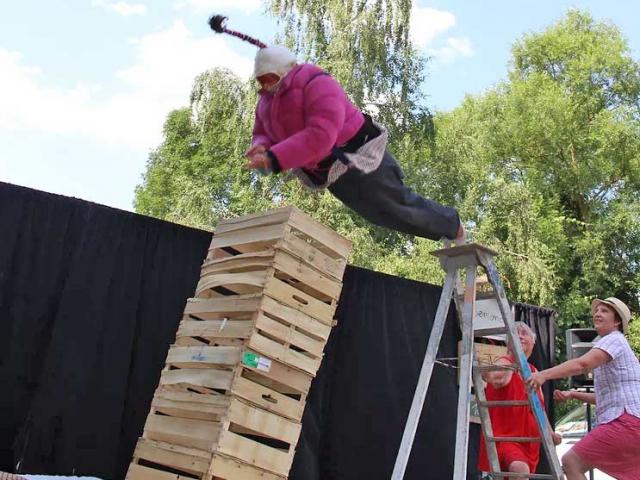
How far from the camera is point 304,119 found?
2.93 meters

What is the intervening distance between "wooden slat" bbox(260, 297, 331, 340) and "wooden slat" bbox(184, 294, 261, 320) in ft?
0.20

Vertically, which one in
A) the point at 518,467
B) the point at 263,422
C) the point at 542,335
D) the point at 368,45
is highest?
the point at 368,45

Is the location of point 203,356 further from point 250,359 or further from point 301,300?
point 301,300

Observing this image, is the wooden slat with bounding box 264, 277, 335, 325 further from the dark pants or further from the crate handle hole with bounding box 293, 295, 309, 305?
the dark pants

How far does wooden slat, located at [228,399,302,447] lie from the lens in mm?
3475

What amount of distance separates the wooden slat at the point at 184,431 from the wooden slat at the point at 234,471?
0.08 metres

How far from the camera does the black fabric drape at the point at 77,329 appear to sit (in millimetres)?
3980

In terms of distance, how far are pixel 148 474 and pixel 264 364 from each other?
77 centimetres

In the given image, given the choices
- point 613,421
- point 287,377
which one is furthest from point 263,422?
point 613,421

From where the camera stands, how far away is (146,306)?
4473 millimetres

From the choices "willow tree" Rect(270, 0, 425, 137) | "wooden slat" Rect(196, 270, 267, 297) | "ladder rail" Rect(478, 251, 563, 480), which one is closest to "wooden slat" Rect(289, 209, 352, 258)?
"wooden slat" Rect(196, 270, 267, 297)

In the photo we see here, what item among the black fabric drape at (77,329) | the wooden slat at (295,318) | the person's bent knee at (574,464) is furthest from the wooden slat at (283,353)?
the person's bent knee at (574,464)

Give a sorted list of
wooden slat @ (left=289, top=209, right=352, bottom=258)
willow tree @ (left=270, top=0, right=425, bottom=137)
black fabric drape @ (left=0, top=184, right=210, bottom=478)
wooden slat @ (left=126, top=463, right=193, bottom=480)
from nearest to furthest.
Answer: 1. wooden slat @ (left=126, top=463, right=193, bottom=480)
2. wooden slat @ (left=289, top=209, right=352, bottom=258)
3. black fabric drape @ (left=0, top=184, right=210, bottom=478)
4. willow tree @ (left=270, top=0, right=425, bottom=137)

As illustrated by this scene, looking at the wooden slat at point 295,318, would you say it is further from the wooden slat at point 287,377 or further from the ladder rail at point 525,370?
the ladder rail at point 525,370
